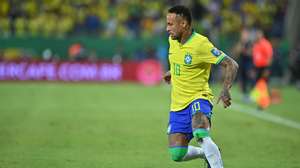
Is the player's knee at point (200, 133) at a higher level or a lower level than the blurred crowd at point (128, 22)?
higher

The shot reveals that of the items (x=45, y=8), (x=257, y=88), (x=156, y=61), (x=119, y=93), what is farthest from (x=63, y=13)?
(x=257, y=88)

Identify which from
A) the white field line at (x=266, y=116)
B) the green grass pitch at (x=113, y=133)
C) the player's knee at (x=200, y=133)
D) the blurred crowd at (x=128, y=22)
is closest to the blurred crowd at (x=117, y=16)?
the blurred crowd at (x=128, y=22)

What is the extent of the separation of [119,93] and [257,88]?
734 cm

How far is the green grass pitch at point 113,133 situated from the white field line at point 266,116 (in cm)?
31

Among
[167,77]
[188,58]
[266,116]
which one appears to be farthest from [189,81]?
[266,116]

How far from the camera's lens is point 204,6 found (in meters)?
38.6

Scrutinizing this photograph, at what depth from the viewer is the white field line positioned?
60.7ft

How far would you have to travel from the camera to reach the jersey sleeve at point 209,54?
902cm

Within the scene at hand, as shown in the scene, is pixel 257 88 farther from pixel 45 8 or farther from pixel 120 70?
pixel 45 8

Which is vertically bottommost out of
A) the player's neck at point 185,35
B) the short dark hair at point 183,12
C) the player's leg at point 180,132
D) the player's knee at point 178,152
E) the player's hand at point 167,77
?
the player's knee at point 178,152

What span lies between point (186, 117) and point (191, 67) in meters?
0.61

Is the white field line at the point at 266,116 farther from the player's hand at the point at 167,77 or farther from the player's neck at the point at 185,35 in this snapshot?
the player's neck at the point at 185,35

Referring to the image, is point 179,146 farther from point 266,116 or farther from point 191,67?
point 266,116

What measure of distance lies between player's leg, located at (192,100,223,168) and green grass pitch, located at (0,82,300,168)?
2.21 m
